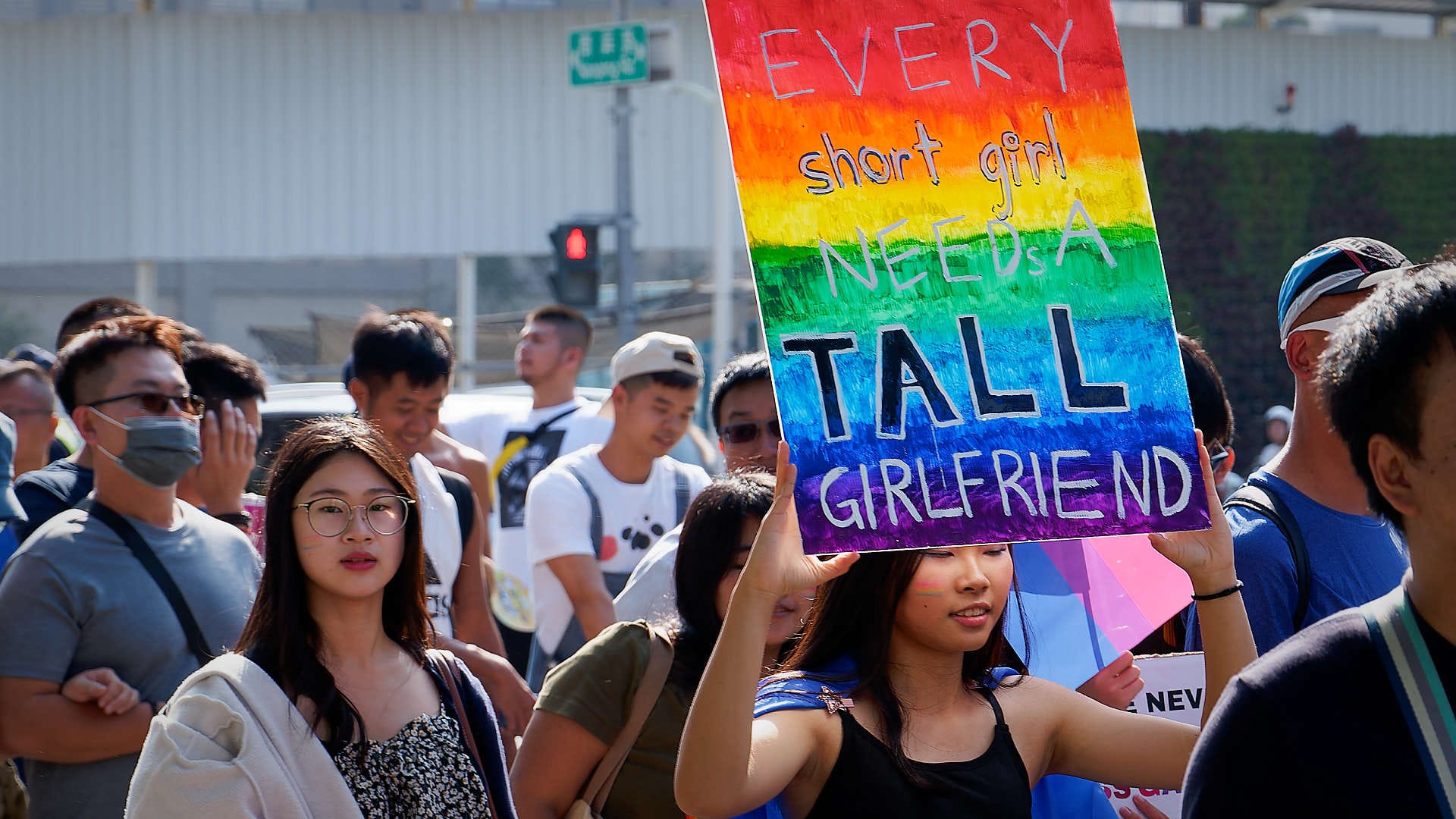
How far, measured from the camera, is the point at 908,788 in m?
2.14

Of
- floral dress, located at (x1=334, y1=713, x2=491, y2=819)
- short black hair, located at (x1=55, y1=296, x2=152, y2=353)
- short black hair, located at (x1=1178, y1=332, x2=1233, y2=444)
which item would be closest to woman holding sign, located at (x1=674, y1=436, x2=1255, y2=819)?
floral dress, located at (x1=334, y1=713, x2=491, y2=819)

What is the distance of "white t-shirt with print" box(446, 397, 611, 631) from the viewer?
6.15 metres

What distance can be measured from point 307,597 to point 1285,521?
5.96 feet

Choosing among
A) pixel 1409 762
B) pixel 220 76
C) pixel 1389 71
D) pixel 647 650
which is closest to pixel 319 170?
pixel 220 76

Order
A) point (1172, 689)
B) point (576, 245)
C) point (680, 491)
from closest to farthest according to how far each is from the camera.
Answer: point (1172, 689) → point (680, 491) → point (576, 245)

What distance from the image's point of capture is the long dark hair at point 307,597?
254 cm

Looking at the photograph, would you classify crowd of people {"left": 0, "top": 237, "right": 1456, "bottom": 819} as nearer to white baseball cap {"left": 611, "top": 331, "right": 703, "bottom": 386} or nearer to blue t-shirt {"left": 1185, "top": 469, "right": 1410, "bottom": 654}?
blue t-shirt {"left": 1185, "top": 469, "right": 1410, "bottom": 654}

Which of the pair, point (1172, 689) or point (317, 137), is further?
point (317, 137)

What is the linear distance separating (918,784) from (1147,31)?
17.7 m

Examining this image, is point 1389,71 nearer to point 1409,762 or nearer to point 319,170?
point 319,170

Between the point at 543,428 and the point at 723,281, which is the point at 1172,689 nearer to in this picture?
the point at 543,428

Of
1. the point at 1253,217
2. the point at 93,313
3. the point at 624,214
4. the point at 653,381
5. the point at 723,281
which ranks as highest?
the point at 1253,217

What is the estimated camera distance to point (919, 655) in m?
2.29

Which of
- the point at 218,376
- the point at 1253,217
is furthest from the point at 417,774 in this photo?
the point at 1253,217
